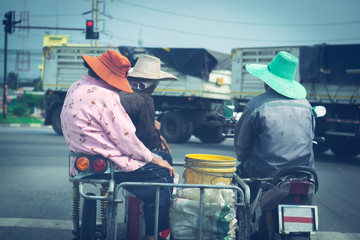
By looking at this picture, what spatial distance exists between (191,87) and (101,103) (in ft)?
37.7

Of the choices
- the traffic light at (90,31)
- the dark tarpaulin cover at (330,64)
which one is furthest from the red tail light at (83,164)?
the traffic light at (90,31)

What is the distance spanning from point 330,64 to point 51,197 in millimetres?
8614

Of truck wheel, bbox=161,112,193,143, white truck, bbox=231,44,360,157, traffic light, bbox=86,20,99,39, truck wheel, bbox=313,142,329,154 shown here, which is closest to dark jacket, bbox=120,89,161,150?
white truck, bbox=231,44,360,157

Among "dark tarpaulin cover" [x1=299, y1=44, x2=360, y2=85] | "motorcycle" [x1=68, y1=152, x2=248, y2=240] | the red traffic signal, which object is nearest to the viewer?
"motorcycle" [x1=68, y1=152, x2=248, y2=240]

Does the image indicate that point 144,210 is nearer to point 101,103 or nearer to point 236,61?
point 101,103

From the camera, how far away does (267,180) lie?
3.12m

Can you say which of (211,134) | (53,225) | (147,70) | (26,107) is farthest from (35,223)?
(26,107)

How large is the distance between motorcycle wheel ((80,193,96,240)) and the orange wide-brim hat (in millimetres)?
832

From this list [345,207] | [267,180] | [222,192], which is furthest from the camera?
[345,207]

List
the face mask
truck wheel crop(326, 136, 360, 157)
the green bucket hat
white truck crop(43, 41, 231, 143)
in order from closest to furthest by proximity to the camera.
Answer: the green bucket hat < the face mask < truck wheel crop(326, 136, 360, 157) < white truck crop(43, 41, 231, 143)

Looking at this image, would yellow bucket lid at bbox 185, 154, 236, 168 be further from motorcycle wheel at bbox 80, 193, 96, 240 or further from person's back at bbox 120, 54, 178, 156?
motorcycle wheel at bbox 80, 193, 96, 240

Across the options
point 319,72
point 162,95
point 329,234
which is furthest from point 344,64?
point 329,234

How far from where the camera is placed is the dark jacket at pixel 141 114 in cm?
313

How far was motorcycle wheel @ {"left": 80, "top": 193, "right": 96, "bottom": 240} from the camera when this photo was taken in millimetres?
3156
